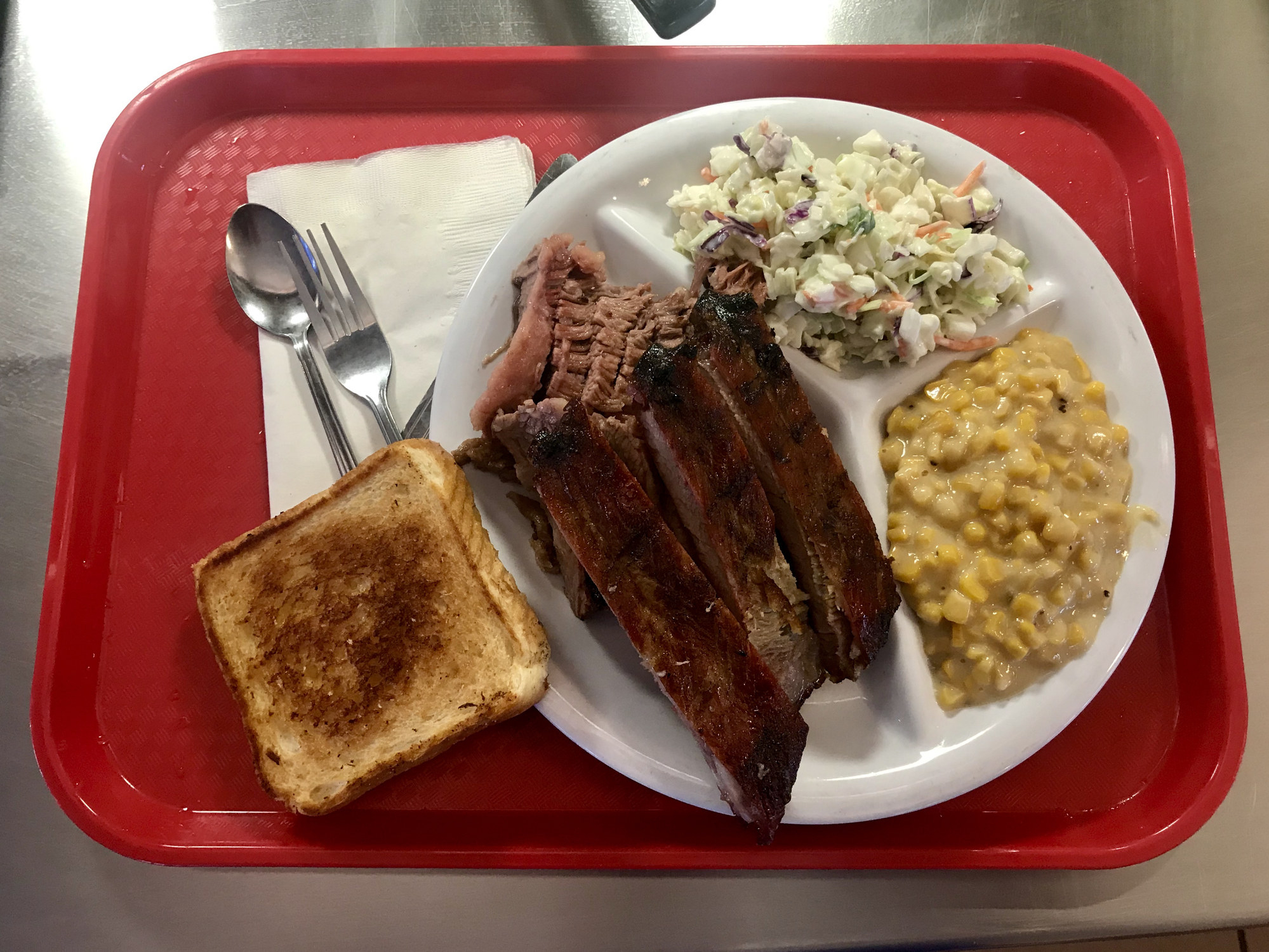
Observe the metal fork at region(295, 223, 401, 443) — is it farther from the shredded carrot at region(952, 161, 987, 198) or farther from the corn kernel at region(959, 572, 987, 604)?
the shredded carrot at region(952, 161, 987, 198)

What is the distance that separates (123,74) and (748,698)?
3050 mm

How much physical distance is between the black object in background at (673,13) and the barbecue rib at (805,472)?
3.38ft

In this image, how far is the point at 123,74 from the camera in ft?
Result: 8.69

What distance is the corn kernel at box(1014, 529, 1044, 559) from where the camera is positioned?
186cm

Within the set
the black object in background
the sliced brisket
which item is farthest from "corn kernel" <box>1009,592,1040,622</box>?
the black object in background

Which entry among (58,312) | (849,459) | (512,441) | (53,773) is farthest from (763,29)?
(53,773)

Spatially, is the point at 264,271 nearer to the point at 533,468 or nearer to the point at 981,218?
the point at 533,468

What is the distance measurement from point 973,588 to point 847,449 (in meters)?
0.49

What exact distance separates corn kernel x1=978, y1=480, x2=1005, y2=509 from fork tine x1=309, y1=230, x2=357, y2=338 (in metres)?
1.82

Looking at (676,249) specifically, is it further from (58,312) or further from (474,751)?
(58,312)

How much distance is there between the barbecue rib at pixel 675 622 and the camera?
5.69ft

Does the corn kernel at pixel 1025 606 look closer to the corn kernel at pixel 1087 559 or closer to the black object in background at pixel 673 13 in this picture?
the corn kernel at pixel 1087 559

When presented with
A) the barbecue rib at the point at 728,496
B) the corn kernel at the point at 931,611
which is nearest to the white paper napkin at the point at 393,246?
the barbecue rib at the point at 728,496

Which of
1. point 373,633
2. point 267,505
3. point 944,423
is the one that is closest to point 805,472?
point 944,423
